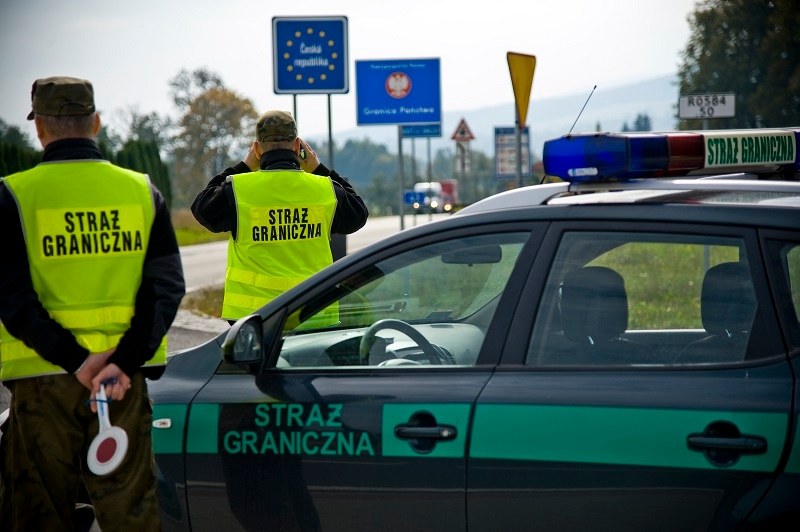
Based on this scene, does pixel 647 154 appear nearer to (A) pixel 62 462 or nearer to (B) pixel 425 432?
(B) pixel 425 432

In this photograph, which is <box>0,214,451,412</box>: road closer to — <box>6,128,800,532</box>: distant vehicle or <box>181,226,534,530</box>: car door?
<box>181,226,534,530</box>: car door

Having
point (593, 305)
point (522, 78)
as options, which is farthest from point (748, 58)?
point (593, 305)

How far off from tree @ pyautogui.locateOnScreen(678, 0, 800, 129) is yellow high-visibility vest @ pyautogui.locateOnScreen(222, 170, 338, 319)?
42.9 meters

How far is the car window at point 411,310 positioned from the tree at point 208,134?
88297mm

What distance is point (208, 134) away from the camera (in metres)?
93.8

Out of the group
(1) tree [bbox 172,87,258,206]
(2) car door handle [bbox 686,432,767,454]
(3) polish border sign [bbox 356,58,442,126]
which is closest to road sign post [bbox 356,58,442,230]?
(3) polish border sign [bbox 356,58,442,126]

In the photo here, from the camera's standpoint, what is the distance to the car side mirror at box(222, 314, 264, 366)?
375cm

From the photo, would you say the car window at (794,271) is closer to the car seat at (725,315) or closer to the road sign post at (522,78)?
the car seat at (725,315)

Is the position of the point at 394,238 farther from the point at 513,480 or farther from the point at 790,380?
the point at 790,380

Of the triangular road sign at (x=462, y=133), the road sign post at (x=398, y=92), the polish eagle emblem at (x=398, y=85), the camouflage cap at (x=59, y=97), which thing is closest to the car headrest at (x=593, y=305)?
the camouflage cap at (x=59, y=97)

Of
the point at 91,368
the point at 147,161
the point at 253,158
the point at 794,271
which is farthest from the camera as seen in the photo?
the point at 147,161

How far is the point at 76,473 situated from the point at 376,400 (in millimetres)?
926

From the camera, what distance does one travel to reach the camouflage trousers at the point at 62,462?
141 inches

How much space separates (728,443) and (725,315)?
0.40m
